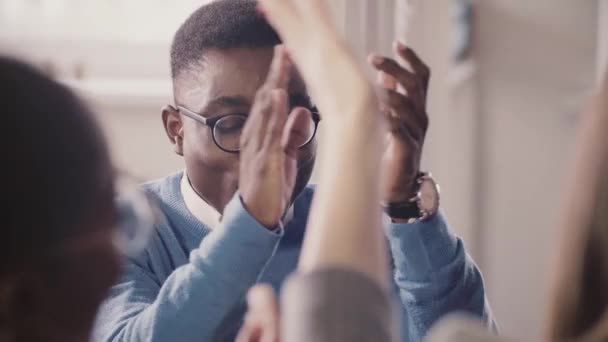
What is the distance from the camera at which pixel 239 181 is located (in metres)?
0.76

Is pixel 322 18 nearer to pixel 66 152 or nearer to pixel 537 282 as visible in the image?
pixel 66 152

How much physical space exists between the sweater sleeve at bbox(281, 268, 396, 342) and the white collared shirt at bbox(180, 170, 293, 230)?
0.32m

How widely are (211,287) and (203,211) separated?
146mm

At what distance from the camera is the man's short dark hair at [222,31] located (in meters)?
0.82

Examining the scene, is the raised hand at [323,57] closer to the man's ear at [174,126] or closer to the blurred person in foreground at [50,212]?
the blurred person in foreground at [50,212]

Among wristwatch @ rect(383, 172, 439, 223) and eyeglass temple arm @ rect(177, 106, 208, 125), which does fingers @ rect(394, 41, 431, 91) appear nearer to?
wristwatch @ rect(383, 172, 439, 223)

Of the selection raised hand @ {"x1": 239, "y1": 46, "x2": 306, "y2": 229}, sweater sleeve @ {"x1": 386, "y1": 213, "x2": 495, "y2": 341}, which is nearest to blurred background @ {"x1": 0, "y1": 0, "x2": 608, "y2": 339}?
sweater sleeve @ {"x1": 386, "y1": 213, "x2": 495, "y2": 341}

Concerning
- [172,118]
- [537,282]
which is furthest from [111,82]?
[537,282]

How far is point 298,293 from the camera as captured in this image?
50 cm

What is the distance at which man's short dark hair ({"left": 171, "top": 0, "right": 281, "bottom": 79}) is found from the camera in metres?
0.82

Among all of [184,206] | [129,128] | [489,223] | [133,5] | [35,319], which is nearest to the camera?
[35,319]

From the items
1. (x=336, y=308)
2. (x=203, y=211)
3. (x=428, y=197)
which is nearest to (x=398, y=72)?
(x=428, y=197)

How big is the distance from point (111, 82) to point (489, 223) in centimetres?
93

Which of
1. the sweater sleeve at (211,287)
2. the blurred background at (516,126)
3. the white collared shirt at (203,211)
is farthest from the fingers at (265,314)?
the blurred background at (516,126)
